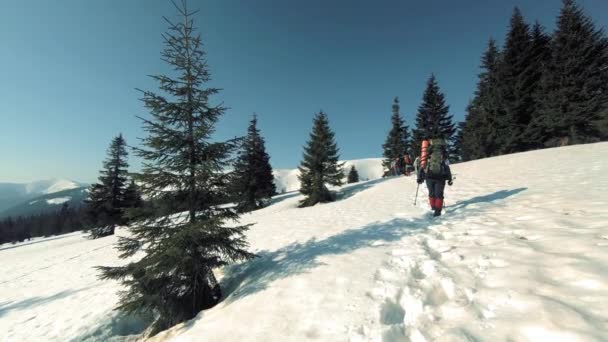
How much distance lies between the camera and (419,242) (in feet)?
15.4

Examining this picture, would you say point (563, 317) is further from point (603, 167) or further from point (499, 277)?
point (603, 167)

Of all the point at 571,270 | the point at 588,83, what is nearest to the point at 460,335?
the point at 571,270

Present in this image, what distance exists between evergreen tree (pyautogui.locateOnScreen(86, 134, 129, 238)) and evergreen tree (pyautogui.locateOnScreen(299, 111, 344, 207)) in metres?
18.5

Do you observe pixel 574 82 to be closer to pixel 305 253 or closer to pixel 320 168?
pixel 320 168

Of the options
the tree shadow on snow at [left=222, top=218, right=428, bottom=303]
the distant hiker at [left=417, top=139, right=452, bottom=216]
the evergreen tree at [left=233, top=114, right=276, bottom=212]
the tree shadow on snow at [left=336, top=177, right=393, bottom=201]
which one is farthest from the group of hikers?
the evergreen tree at [left=233, top=114, right=276, bottom=212]

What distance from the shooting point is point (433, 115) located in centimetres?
2850

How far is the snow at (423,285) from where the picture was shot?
7.29 feet

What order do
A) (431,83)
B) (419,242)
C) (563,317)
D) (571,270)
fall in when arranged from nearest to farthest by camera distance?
(563,317), (571,270), (419,242), (431,83)

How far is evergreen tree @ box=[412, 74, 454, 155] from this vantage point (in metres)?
28.3

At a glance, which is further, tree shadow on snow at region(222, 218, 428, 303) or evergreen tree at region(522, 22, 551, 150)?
evergreen tree at region(522, 22, 551, 150)

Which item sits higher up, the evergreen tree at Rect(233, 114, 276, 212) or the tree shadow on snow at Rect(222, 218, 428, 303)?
the evergreen tree at Rect(233, 114, 276, 212)

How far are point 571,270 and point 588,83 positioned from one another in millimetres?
26384

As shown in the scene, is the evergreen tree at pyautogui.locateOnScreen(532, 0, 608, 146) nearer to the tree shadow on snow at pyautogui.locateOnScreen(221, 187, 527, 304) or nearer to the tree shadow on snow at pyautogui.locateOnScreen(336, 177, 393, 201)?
the tree shadow on snow at pyautogui.locateOnScreen(336, 177, 393, 201)

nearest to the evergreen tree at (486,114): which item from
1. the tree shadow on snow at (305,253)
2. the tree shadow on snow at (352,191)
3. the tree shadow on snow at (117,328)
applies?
the tree shadow on snow at (352,191)
